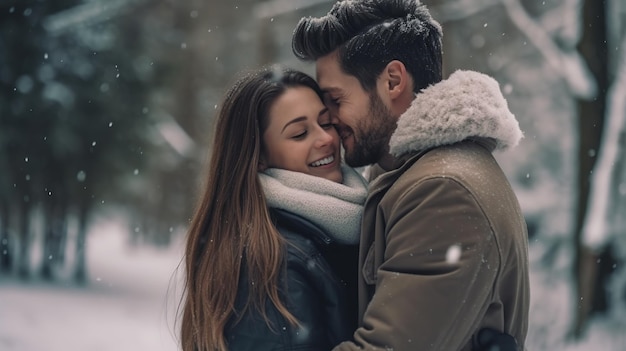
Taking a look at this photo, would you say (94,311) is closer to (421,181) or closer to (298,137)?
(298,137)

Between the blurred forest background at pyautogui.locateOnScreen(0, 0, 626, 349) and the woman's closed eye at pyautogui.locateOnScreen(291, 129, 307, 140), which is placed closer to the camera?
the woman's closed eye at pyautogui.locateOnScreen(291, 129, 307, 140)

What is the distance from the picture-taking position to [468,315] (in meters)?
1.97

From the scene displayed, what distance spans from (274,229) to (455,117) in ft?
2.23

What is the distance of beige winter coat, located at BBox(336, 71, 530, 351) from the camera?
1944 mm

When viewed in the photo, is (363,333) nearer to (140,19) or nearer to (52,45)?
(52,45)

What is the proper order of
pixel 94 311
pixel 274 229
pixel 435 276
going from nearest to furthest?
pixel 435 276, pixel 274 229, pixel 94 311

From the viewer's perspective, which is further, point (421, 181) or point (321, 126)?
point (321, 126)

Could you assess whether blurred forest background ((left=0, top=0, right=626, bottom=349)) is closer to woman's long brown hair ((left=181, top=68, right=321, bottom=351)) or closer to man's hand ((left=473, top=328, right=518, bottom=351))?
woman's long brown hair ((left=181, top=68, right=321, bottom=351))

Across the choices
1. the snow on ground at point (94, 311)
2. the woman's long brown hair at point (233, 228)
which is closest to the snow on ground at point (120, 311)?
the snow on ground at point (94, 311)

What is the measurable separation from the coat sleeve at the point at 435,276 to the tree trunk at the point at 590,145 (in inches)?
232

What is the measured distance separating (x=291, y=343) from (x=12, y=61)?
9345 mm

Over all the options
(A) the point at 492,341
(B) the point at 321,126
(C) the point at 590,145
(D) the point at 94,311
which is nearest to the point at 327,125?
(B) the point at 321,126

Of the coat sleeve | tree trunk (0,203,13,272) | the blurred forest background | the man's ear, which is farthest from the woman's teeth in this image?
tree trunk (0,203,13,272)

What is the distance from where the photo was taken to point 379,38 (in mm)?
2520
